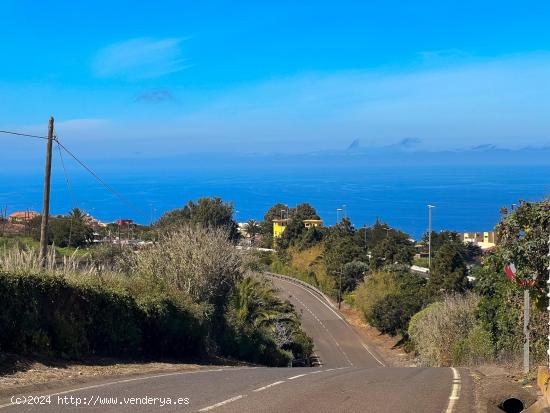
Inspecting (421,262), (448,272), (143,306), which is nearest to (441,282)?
(448,272)

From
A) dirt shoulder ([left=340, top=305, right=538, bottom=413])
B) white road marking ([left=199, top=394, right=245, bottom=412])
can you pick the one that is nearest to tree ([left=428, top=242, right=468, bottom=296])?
dirt shoulder ([left=340, top=305, right=538, bottom=413])

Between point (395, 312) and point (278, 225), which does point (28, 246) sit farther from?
point (278, 225)

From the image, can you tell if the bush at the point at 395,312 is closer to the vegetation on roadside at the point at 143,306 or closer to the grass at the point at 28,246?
the vegetation on roadside at the point at 143,306

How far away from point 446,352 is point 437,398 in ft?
74.9

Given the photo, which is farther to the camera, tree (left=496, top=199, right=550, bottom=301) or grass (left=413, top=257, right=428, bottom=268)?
grass (left=413, top=257, right=428, bottom=268)

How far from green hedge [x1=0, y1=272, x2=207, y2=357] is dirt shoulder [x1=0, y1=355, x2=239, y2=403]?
566 millimetres

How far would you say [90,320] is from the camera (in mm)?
17453

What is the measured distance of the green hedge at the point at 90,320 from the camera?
47.5 ft

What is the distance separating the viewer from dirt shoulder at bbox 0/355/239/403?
1185 centimetres

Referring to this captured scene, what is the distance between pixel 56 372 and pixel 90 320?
368 cm

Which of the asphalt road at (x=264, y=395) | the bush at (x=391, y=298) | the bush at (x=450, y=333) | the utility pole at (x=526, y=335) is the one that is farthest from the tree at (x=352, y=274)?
the utility pole at (x=526, y=335)

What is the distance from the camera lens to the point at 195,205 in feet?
274

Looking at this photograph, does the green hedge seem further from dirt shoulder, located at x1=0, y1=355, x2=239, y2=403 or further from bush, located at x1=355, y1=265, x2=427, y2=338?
bush, located at x1=355, y1=265, x2=427, y2=338

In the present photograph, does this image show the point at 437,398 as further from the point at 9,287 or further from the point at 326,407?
the point at 9,287
